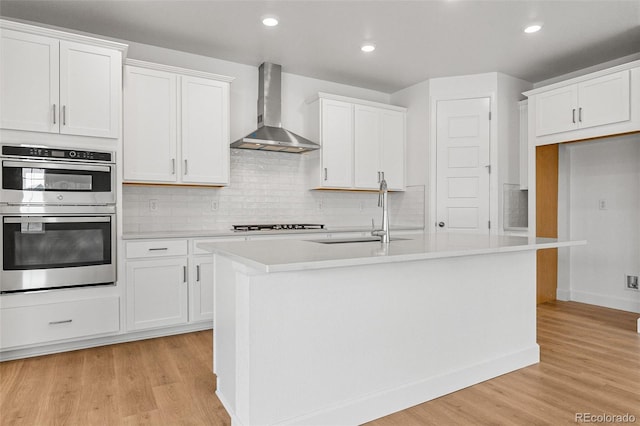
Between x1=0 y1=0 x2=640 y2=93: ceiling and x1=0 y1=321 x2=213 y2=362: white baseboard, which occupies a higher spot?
x1=0 y1=0 x2=640 y2=93: ceiling

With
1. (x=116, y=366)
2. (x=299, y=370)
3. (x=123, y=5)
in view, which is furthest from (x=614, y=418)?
(x=123, y=5)

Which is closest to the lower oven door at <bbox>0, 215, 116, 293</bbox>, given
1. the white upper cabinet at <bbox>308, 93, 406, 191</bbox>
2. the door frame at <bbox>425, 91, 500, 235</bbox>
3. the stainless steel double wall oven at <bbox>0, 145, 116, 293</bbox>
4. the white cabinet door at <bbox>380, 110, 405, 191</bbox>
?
the stainless steel double wall oven at <bbox>0, 145, 116, 293</bbox>

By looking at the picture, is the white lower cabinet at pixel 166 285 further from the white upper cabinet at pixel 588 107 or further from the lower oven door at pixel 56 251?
the white upper cabinet at pixel 588 107

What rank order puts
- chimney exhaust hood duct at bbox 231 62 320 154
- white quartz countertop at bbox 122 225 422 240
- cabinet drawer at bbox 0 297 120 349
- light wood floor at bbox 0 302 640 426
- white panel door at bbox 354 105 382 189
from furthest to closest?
white panel door at bbox 354 105 382 189 < chimney exhaust hood duct at bbox 231 62 320 154 < white quartz countertop at bbox 122 225 422 240 < cabinet drawer at bbox 0 297 120 349 < light wood floor at bbox 0 302 640 426

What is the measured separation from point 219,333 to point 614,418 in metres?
2.10

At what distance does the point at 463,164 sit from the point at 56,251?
4211mm

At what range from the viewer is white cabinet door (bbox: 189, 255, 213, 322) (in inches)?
139

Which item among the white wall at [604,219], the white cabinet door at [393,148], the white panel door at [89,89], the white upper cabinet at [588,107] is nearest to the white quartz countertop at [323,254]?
the white panel door at [89,89]

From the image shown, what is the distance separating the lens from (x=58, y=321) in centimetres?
297

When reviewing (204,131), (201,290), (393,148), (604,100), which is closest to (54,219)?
(201,290)

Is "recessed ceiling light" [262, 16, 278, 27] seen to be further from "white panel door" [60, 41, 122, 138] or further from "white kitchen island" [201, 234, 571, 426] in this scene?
"white kitchen island" [201, 234, 571, 426]

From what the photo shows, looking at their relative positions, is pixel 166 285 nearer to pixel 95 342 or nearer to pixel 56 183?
pixel 95 342

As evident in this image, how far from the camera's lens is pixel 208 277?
3.62 meters

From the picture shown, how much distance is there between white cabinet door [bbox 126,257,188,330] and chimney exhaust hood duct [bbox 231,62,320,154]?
147 centimetres
